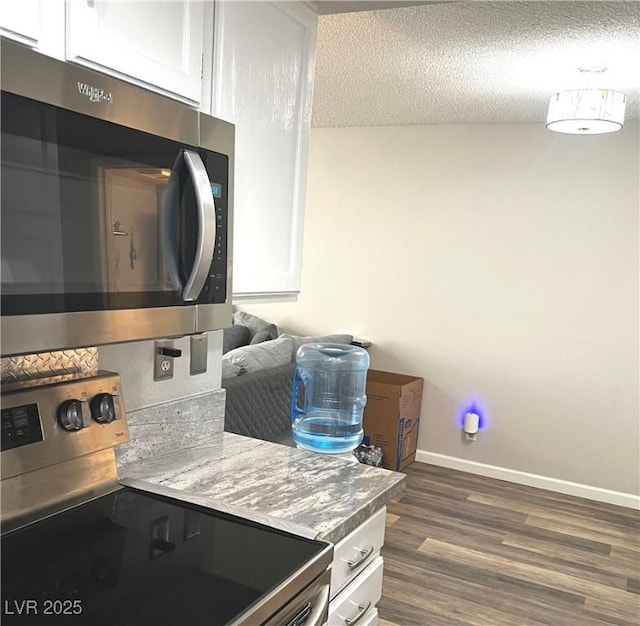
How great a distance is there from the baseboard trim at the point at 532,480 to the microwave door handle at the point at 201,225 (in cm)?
372

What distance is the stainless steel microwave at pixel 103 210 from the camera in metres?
0.96

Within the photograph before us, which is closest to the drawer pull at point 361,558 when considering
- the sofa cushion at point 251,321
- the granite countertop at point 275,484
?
the granite countertop at point 275,484

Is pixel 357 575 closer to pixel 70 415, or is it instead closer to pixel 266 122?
pixel 70 415

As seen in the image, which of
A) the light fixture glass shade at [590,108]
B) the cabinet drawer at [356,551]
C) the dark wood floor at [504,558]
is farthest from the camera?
the light fixture glass shade at [590,108]

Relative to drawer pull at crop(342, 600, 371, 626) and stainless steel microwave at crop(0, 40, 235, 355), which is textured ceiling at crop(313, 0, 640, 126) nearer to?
stainless steel microwave at crop(0, 40, 235, 355)

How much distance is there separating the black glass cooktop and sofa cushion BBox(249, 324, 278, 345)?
340 cm

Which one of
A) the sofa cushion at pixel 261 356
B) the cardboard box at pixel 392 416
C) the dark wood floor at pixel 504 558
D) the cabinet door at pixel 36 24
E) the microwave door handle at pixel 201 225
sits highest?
the cabinet door at pixel 36 24

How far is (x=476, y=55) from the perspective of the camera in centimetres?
282

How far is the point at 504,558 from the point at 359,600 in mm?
2056

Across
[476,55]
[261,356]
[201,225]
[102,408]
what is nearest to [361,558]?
[102,408]

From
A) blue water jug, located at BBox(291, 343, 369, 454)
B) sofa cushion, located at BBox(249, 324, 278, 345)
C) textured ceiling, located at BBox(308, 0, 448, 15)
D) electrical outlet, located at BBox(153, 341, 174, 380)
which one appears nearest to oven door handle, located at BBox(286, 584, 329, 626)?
electrical outlet, located at BBox(153, 341, 174, 380)

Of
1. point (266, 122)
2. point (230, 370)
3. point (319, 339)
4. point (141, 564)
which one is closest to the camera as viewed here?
point (141, 564)

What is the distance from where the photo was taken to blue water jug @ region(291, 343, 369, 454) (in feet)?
7.61

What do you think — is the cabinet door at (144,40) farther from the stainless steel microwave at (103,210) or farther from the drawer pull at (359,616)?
the drawer pull at (359,616)
